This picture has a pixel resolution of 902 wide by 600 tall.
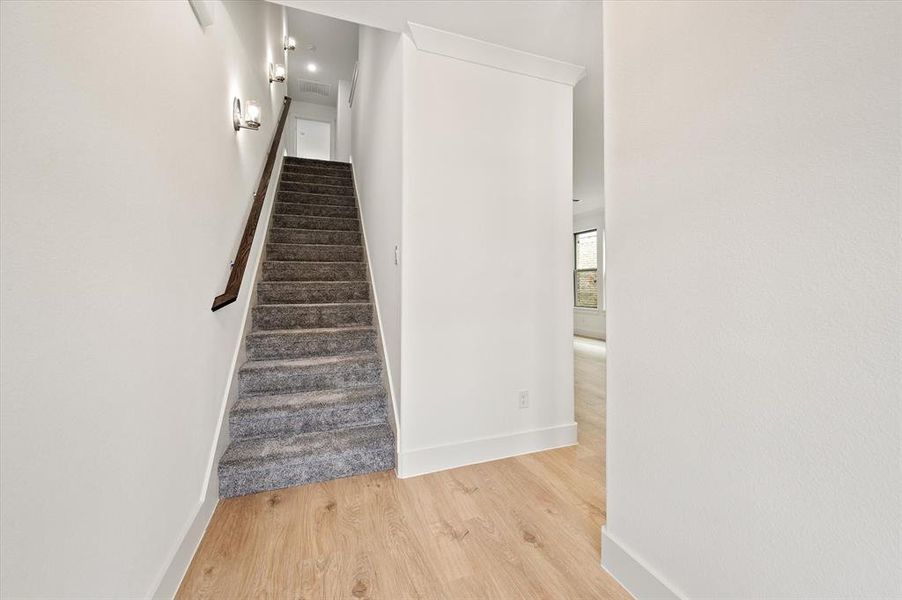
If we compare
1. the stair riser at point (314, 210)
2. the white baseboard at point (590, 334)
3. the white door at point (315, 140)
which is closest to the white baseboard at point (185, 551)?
the stair riser at point (314, 210)

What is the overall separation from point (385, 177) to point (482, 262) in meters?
0.93

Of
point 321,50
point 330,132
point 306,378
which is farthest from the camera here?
point 330,132

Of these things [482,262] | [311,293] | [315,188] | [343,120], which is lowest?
[311,293]

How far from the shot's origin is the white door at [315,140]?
300 inches

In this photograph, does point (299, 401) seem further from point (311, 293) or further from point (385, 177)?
point (385, 177)

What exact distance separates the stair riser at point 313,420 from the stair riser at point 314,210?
2506mm

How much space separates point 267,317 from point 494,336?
1.68 m

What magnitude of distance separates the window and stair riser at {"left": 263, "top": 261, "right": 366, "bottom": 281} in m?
5.78

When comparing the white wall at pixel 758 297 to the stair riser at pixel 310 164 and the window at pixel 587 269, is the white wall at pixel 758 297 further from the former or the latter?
the window at pixel 587 269

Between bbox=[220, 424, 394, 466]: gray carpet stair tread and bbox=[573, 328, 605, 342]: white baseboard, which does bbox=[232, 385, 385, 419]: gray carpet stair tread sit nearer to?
bbox=[220, 424, 394, 466]: gray carpet stair tread

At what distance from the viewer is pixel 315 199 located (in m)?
4.39

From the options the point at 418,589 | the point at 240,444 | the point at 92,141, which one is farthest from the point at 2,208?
the point at 240,444

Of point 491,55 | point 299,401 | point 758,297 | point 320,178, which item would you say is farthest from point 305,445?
point 320,178

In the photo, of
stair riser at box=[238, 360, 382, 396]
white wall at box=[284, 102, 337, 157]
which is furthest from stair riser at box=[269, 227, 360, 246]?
white wall at box=[284, 102, 337, 157]
